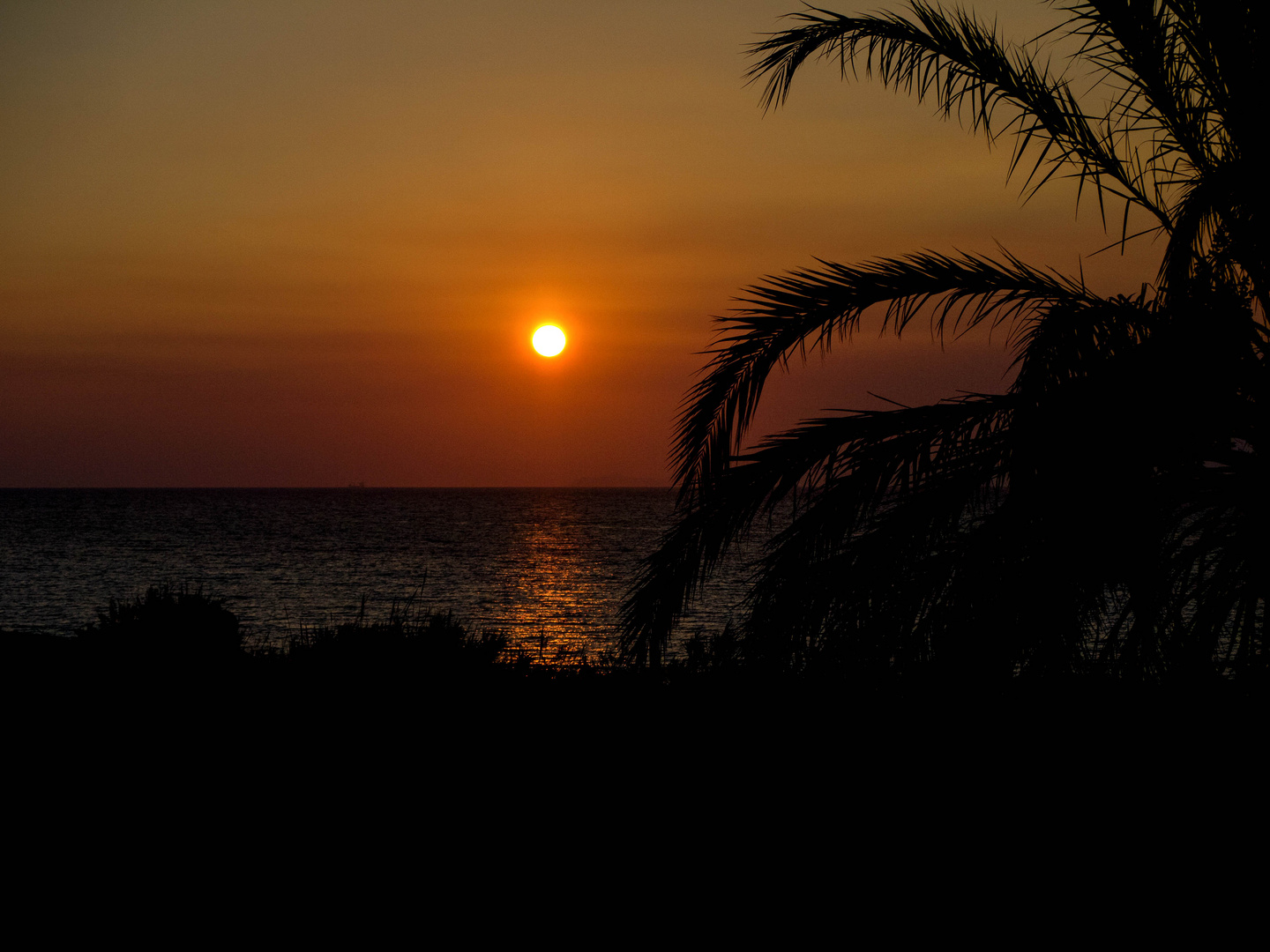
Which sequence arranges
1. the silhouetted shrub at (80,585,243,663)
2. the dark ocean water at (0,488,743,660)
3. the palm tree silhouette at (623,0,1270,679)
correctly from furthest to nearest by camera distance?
the dark ocean water at (0,488,743,660), the silhouetted shrub at (80,585,243,663), the palm tree silhouette at (623,0,1270,679)

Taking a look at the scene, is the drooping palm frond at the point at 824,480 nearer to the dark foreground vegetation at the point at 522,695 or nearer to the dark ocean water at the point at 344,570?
the dark foreground vegetation at the point at 522,695

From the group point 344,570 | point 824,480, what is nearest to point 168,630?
point 824,480

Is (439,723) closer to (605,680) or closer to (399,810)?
(399,810)

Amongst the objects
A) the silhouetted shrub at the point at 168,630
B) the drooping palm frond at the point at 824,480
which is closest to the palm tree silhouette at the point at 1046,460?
the drooping palm frond at the point at 824,480

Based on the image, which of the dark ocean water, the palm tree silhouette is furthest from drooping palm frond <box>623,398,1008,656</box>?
the dark ocean water

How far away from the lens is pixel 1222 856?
485 cm

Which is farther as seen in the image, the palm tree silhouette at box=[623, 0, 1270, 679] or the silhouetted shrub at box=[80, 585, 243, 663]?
the silhouetted shrub at box=[80, 585, 243, 663]

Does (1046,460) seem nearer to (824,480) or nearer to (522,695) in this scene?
(824,480)

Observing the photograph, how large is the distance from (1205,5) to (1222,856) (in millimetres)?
4451

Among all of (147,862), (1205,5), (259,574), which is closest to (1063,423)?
(1205,5)

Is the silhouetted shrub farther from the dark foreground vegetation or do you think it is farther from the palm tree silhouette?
the palm tree silhouette

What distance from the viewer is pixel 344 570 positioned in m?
51.9

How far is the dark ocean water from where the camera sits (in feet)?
108

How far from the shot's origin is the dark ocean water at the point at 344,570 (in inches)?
1291
